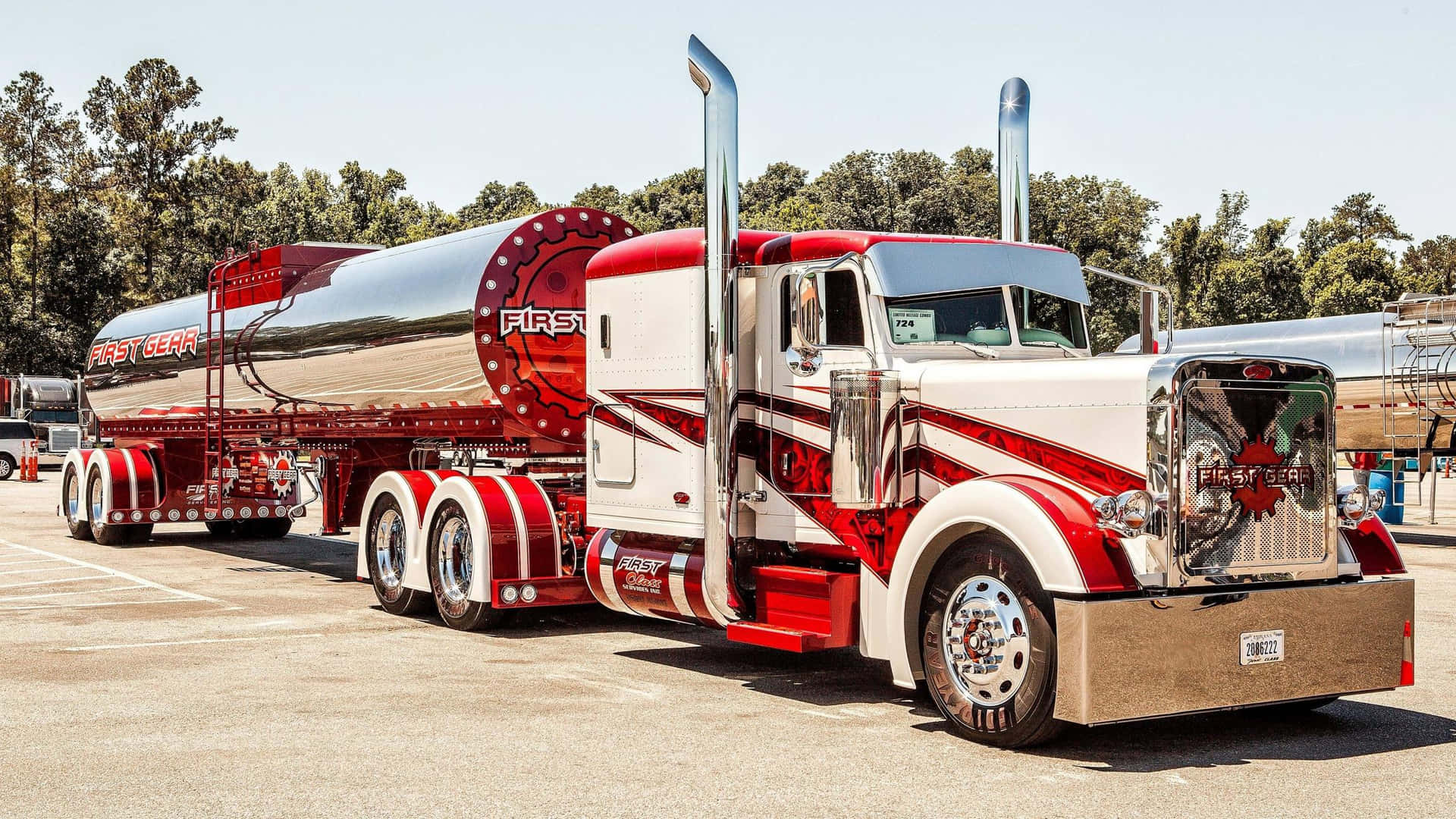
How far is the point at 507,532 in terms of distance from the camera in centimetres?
1220

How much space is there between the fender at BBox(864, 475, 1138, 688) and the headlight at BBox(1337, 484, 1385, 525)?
5.36 feet

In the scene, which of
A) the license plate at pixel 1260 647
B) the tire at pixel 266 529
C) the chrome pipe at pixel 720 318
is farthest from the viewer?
the tire at pixel 266 529

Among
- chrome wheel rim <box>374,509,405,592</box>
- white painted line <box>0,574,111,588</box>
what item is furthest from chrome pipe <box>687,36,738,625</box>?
white painted line <box>0,574,111,588</box>

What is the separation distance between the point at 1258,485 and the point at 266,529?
17984mm

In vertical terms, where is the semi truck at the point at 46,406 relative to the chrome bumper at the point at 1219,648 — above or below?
above

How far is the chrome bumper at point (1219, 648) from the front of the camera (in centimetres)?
720

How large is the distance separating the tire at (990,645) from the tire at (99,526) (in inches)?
622

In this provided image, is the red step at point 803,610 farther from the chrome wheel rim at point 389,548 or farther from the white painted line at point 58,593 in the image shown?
the white painted line at point 58,593

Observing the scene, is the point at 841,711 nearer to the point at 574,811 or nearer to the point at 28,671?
the point at 574,811

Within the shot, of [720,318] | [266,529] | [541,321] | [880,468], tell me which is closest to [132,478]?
[266,529]

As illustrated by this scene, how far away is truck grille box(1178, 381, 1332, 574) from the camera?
7578 millimetres

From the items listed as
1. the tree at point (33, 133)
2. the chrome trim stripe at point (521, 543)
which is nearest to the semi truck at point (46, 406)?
the tree at point (33, 133)

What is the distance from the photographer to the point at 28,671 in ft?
33.8

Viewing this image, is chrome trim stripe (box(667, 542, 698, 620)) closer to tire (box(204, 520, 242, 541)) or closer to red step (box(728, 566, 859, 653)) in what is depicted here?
red step (box(728, 566, 859, 653))
